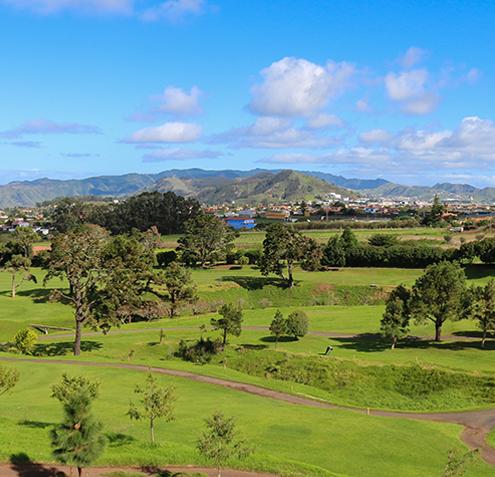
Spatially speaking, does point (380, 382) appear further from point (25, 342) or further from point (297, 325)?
point (25, 342)

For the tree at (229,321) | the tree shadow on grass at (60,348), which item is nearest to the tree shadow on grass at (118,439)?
the tree at (229,321)

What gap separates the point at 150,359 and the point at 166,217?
143m

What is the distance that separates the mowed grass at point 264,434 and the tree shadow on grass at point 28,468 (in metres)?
0.40

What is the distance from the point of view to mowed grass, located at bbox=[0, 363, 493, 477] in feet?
86.5

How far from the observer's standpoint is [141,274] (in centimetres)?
7369

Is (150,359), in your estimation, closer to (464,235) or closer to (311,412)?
(311,412)

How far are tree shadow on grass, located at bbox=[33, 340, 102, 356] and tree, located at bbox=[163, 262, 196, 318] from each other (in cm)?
1985

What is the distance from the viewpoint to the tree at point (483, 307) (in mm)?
57125

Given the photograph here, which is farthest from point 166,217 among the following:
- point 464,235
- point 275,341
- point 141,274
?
point 275,341

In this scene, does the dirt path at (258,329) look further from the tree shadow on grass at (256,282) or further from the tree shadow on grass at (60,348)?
the tree shadow on grass at (256,282)

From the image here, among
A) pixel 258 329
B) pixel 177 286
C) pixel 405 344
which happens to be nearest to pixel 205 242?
pixel 177 286

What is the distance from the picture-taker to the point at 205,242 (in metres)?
114

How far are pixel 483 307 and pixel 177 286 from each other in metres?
39.6

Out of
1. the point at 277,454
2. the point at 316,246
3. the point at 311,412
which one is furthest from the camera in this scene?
the point at 316,246
